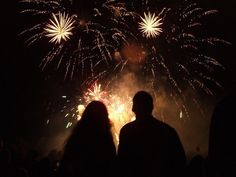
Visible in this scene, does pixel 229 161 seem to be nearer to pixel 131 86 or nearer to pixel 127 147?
pixel 127 147

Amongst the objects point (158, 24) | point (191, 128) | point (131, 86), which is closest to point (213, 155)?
point (158, 24)

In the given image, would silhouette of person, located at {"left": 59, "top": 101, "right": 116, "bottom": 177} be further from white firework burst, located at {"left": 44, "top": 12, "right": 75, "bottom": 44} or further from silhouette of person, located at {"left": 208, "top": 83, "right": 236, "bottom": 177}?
white firework burst, located at {"left": 44, "top": 12, "right": 75, "bottom": 44}

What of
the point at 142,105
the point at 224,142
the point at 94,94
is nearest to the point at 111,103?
the point at 94,94

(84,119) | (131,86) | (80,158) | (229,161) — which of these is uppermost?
(131,86)

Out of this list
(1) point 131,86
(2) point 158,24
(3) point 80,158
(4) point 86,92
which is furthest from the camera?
(1) point 131,86

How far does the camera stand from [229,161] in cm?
460

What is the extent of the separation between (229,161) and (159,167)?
0.72m

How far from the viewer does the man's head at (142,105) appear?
16.7 ft

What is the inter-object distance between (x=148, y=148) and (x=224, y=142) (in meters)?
0.81

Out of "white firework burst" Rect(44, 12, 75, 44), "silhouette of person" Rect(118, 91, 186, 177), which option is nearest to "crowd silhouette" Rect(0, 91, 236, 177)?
"silhouette of person" Rect(118, 91, 186, 177)

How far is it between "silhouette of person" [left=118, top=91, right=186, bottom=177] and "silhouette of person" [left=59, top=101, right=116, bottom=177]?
18cm

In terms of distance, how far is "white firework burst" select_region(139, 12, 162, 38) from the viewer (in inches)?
599

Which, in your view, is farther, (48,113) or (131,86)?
(48,113)

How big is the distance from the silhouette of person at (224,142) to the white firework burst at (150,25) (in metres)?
10.7
